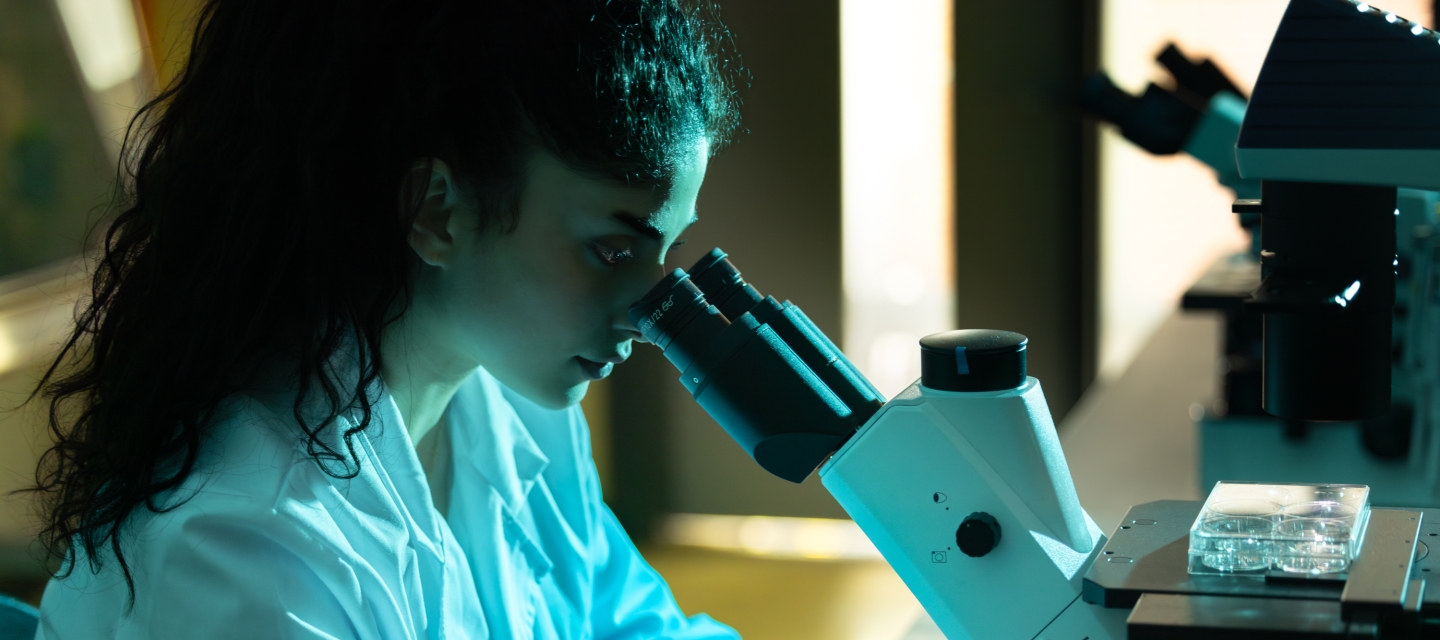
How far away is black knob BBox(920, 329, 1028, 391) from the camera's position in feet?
2.74

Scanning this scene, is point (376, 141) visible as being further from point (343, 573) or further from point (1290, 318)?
point (1290, 318)

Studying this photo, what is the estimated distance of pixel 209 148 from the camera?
1023 millimetres

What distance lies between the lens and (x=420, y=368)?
3.92ft

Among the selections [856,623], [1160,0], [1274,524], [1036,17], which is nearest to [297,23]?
[1274,524]

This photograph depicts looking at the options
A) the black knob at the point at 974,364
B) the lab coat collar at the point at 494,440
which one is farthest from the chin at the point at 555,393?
the black knob at the point at 974,364

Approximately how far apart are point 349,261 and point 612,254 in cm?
24

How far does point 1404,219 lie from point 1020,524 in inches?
44.6

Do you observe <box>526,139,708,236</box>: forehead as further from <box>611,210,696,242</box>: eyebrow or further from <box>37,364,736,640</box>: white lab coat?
<box>37,364,736,640</box>: white lab coat

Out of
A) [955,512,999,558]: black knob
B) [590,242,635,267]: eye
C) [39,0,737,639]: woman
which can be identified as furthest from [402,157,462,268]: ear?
[955,512,999,558]: black knob

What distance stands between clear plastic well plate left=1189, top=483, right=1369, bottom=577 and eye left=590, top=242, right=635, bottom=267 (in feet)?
1.68

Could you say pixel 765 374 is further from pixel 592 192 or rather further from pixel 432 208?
pixel 432 208

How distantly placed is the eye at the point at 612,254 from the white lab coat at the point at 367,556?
265mm

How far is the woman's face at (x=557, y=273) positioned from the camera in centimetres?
99

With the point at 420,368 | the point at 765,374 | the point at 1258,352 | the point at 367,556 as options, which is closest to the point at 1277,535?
the point at 765,374
